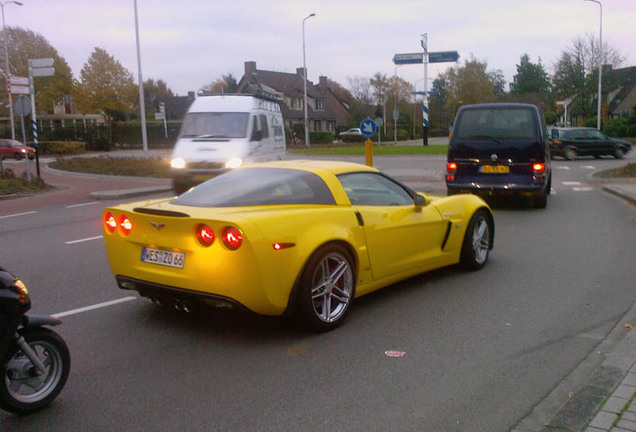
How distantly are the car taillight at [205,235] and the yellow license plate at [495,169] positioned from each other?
Result: 896 centimetres

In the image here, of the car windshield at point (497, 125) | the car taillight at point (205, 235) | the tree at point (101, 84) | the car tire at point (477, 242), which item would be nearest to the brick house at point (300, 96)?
the tree at point (101, 84)

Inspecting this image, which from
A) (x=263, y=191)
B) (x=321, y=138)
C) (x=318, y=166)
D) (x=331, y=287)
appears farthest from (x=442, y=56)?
(x=331, y=287)

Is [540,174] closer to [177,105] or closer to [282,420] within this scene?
[282,420]

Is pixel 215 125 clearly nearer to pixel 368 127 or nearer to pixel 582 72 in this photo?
pixel 368 127

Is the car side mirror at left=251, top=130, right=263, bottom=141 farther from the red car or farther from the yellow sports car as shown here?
the red car

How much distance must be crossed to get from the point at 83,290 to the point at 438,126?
100 metres

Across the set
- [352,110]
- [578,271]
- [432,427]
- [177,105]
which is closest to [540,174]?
[578,271]

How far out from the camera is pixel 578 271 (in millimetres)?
7203

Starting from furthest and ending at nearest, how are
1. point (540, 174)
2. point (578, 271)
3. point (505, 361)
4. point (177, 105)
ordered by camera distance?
1. point (177, 105)
2. point (540, 174)
3. point (578, 271)
4. point (505, 361)

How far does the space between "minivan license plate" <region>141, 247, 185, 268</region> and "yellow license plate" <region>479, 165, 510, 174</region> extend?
894cm

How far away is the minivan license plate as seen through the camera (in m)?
4.74

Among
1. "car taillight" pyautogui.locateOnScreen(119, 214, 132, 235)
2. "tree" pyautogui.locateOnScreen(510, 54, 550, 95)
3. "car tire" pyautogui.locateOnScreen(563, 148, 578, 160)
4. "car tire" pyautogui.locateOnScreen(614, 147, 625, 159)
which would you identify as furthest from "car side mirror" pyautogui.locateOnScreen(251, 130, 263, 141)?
"tree" pyautogui.locateOnScreen(510, 54, 550, 95)

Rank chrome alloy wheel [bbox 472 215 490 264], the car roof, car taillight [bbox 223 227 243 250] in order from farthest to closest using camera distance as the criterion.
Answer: chrome alloy wheel [bbox 472 215 490 264] < the car roof < car taillight [bbox 223 227 243 250]

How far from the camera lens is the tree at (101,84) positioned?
63000 mm
